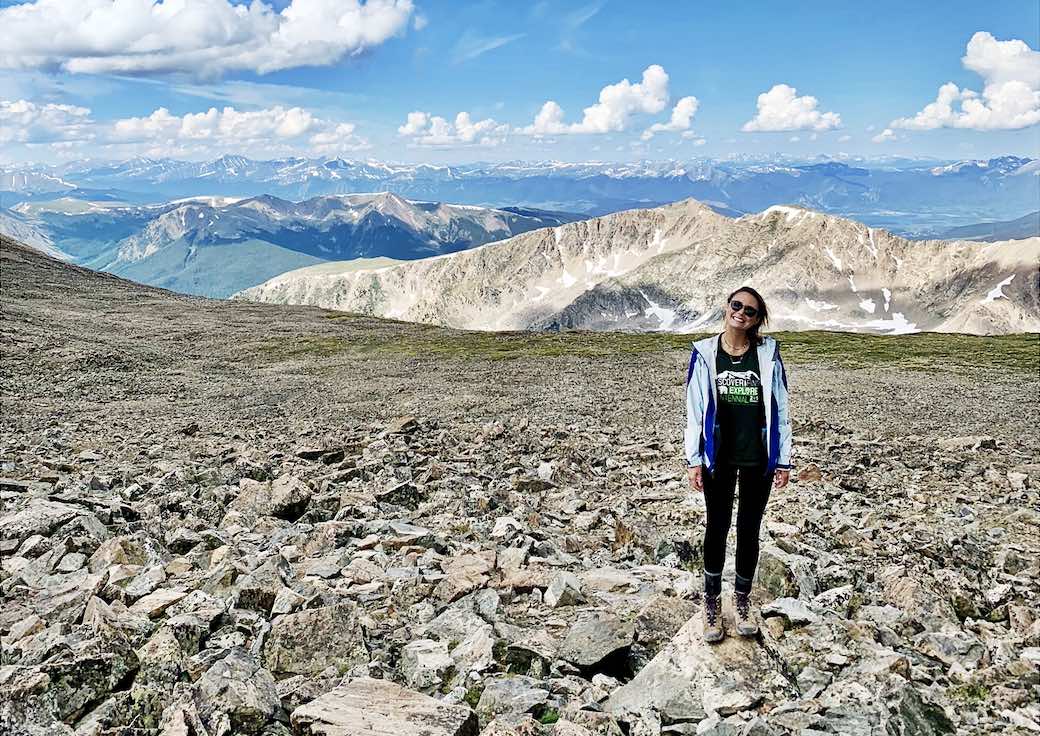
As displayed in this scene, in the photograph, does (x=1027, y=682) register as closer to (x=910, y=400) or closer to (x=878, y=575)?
(x=878, y=575)

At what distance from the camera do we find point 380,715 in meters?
6.75

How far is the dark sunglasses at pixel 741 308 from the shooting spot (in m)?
8.21

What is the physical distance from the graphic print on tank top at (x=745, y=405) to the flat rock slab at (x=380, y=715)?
453cm

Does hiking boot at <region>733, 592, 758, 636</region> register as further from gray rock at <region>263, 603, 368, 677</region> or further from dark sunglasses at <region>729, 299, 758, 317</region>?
gray rock at <region>263, 603, 368, 677</region>

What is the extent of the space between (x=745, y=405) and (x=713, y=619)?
2739 mm

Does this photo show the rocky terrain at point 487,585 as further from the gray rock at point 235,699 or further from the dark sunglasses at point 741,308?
the dark sunglasses at point 741,308

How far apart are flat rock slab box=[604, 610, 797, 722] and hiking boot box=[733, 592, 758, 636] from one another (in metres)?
0.11

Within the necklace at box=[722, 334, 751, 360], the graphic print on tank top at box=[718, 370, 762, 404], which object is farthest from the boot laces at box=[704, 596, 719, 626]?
the necklace at box=[722, 334, 751, 360]

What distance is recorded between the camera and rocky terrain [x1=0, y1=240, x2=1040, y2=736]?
7.00 meters

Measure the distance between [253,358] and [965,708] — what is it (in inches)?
2289

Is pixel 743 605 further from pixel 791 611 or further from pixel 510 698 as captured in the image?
pixel 510 698

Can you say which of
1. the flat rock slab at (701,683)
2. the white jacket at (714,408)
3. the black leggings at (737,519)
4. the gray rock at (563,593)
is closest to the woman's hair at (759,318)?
the white jacket at (714,408)

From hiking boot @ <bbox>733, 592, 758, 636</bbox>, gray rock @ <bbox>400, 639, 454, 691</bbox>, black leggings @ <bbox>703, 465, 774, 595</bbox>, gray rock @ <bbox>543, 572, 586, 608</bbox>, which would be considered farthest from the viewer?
gray rock @ <bbox>543, 572, 586, 608</bbox>

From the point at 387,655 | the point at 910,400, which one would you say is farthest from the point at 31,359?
the point at 910,400
